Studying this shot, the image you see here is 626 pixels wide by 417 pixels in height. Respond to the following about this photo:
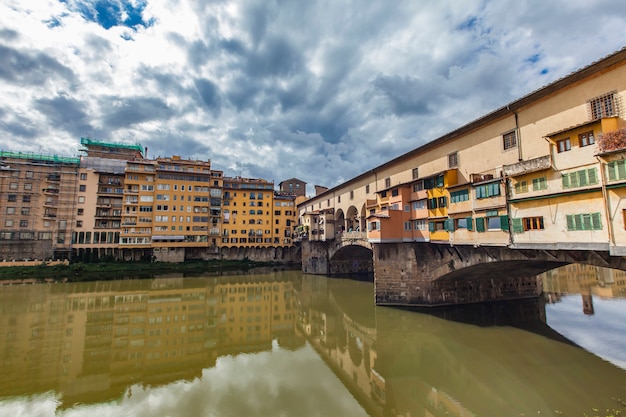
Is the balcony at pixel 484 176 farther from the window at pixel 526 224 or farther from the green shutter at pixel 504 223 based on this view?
the window at pixel 526 224

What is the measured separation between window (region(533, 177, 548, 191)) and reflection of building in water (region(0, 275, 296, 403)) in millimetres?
16273

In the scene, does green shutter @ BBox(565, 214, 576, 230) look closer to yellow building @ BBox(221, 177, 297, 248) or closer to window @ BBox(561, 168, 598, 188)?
window @ BBox(561, 168, 598, 188)

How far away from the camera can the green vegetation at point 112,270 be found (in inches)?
1660

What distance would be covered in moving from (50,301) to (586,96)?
141 feet

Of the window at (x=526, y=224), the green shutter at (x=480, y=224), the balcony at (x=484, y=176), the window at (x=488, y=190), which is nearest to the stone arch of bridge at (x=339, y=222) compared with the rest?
the balcony at (x=484, y=176)

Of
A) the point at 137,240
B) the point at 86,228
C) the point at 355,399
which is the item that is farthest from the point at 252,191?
the point at 355,399

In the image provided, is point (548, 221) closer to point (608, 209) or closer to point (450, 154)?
point (608, 209)

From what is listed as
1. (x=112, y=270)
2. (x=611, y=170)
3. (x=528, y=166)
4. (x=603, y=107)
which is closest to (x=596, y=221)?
(x=611, y=170)

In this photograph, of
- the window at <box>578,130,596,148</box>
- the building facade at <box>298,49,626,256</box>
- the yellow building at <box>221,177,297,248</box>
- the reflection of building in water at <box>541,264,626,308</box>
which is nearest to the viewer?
the building facade at <box>298,49,626,256</box>

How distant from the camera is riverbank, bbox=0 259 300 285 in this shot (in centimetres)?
4159

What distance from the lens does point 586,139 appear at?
1295cm

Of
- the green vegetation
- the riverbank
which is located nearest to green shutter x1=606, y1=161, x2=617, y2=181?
the green vegetation

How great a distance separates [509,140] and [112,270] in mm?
55077

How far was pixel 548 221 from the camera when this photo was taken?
47.3 ft
